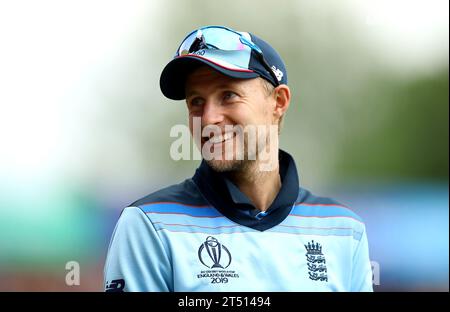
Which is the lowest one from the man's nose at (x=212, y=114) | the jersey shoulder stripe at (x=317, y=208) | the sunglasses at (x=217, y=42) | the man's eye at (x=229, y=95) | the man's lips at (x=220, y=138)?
the jersey shoulder stripe at (x=317, y=208)

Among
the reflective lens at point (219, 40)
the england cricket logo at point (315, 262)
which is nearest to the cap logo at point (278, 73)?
the reflective lens at point (219, 40)

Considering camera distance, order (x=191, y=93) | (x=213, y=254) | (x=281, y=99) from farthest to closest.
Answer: (x=281, y=99), (x=191, y=93), (x=213, y=254)

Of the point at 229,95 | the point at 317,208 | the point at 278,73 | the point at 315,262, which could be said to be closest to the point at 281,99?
the point at 278,73

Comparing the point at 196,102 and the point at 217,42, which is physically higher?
the point at 217,42

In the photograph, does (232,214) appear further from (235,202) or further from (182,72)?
(182,72)

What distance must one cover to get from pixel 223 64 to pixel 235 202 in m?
0.35

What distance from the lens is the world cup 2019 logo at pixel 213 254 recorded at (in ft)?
4.98

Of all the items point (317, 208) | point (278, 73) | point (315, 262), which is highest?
point (278, 73)

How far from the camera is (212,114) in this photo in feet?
5.20

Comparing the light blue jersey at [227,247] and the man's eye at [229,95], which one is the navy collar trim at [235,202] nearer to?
the light blue jersey at [227,247]

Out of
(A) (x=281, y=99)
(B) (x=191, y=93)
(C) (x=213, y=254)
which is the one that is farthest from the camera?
(A) (x=281, y=99)

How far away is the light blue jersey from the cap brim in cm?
23

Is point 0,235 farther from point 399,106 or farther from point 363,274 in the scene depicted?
point 399,106

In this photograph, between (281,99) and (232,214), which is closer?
(232,214)
